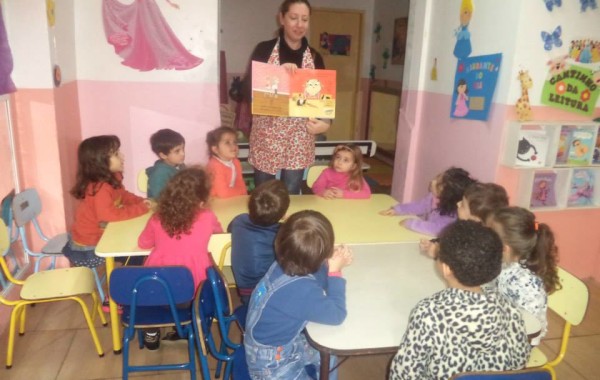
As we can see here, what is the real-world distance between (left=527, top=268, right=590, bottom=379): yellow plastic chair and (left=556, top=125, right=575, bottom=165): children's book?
150cm

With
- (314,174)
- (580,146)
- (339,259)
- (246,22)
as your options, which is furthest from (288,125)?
(246,22)

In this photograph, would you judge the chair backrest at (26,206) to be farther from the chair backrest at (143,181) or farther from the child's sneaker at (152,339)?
the child's sneaker at (152,339)

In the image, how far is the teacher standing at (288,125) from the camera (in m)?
2.70

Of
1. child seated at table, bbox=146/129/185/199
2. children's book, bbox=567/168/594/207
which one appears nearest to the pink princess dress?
child seated at table, bbox=146/129/185/199

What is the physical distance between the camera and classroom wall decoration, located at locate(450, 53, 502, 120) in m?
2.97

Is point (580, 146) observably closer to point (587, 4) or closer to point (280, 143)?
point (587, 4)

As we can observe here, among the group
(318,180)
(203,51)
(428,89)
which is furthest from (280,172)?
(428,89)

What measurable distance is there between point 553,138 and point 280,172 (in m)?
1.76

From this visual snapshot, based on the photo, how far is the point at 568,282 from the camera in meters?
1.79

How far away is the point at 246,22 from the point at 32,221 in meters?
5.25

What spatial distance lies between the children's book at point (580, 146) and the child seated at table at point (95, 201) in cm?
269

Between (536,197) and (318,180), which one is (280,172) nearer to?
(318,180)

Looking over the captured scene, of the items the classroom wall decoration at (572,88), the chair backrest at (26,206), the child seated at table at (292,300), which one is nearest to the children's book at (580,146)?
the classroom wall decoration at (572,88)

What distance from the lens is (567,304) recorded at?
179 centimetres
